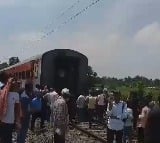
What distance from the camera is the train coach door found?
96.9 ft

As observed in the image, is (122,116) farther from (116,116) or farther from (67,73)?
(67,73)

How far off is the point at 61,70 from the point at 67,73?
1.53ft

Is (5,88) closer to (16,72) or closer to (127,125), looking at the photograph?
(127,125)

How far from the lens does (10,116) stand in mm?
9898

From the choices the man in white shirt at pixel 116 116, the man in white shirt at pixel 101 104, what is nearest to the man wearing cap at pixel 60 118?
the man in white shirt at pixel 116 116

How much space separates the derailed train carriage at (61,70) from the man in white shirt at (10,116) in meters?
18.1

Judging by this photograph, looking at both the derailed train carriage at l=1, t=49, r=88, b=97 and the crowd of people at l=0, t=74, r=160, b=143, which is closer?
the crowd of people at l=0, t=74, r=160, b=143

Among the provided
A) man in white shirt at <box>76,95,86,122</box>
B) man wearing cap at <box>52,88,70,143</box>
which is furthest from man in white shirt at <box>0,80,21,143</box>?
man in white shirt at <box>76,95,86,122</box>

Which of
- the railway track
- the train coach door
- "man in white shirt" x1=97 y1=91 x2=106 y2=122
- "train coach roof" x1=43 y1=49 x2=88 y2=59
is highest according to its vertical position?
"train coach roof" x1=43 y1=49 x2=88 y2=59

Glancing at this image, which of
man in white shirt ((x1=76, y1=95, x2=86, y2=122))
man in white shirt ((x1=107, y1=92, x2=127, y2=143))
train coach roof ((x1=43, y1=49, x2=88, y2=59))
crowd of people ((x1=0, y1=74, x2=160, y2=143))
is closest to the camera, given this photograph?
crowd of people ((x1=0, y1=74, x2=160, y2=143))

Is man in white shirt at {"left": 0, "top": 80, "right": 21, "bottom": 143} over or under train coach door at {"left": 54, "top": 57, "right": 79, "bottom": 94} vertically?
under

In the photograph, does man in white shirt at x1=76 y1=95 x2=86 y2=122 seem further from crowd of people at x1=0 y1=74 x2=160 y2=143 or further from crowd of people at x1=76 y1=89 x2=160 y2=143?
crowd of people at x1=0 y1=74 x2=160 y2=143

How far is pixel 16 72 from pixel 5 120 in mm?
26392

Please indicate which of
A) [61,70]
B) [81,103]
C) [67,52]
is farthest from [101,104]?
[61,70]
